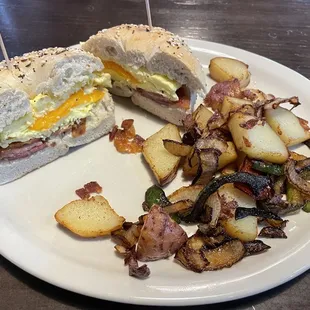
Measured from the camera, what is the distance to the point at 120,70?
9.86 feet

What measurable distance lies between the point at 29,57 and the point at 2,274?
1302 mm

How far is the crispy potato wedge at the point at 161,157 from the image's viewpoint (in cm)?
240

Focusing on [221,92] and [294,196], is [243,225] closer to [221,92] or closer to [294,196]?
[294,196]

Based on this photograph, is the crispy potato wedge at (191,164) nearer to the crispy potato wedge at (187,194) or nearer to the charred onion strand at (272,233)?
the crispy potato wedge at (187,194)

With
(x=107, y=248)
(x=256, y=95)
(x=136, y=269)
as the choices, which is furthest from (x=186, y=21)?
(x=136, y=269)

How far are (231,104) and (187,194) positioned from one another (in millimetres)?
697

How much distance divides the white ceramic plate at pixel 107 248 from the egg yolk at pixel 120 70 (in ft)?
1.14

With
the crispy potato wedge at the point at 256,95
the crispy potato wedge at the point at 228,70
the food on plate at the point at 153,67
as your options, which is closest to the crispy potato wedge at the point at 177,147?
the food on plate at the point at 153,67

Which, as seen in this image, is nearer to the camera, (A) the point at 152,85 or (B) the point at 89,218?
(B) the point at 89,218

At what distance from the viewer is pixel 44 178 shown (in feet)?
8.33

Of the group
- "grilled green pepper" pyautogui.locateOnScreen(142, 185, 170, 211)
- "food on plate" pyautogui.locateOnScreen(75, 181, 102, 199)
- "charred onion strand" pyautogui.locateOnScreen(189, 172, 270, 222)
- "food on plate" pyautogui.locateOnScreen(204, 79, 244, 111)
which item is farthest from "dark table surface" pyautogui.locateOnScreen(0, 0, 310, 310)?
"food on plate" pyautogui.locateOnScreen(75, 181, 102, 199)

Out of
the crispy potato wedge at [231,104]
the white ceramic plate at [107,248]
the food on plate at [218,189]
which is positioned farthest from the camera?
the crispy potato wedge at [231,104]

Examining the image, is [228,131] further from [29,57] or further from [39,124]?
[29,57]

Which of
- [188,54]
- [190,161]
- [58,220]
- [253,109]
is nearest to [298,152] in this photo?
[253,109]
